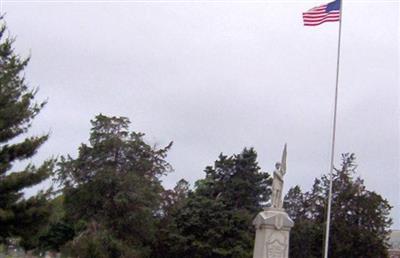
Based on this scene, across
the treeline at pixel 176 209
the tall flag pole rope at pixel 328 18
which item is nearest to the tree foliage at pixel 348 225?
the treeline at pixel 176 209

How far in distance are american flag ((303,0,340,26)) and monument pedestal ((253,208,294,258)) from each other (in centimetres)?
758

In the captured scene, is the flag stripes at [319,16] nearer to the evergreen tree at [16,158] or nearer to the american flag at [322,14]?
the american flag at [322,14]

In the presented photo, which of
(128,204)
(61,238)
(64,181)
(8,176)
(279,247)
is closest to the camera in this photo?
(8,176)

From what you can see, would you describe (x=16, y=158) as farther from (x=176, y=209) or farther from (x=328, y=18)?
(x=176, y=209)

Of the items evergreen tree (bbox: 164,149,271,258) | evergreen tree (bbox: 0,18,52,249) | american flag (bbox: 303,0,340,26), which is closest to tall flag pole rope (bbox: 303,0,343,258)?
american flag (bbox: 303,0,340,26)

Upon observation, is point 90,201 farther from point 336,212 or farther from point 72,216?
point 336,212

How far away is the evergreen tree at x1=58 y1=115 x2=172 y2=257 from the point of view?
4434cm

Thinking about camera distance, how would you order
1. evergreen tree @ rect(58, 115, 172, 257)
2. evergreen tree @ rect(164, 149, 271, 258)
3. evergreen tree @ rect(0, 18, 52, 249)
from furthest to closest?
1. evergreen tree @ rect(164, 149, 271, 258)
2. evergreen tree @ rect(58, 115, 172, 257)
3. evergreen tree @ rect(0, 18, 52, 249)

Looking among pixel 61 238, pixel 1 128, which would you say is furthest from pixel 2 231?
pixel 61 238

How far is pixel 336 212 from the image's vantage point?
4834cm

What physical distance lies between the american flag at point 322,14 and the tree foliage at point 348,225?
24.0m

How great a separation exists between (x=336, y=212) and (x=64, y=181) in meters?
20.1

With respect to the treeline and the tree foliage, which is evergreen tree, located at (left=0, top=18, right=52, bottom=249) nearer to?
the treeline

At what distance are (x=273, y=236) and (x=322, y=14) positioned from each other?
9015 millimetres
